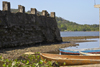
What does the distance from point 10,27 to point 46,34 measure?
9.22m

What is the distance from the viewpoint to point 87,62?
40.0 feet

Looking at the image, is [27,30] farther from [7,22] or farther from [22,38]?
[7,22]

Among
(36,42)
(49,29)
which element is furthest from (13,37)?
(49,29)

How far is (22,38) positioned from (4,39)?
3.39 meters

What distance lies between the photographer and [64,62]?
12359 mm

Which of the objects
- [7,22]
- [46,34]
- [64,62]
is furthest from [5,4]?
[64,62]

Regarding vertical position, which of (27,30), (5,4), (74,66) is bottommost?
(74,66)

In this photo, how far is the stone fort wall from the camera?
2136cm

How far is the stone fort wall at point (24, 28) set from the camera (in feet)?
70.1

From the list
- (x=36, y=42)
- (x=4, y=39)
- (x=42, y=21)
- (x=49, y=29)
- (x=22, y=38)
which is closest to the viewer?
(x=4, y=39)

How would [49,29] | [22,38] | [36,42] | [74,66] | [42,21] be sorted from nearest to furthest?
[74,66], [22,38], [36,42], [42,21], [49,29]

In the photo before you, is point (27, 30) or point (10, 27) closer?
point (10, 27)

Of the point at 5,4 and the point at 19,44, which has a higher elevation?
the point at 5,4

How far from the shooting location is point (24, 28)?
24.5 meters
